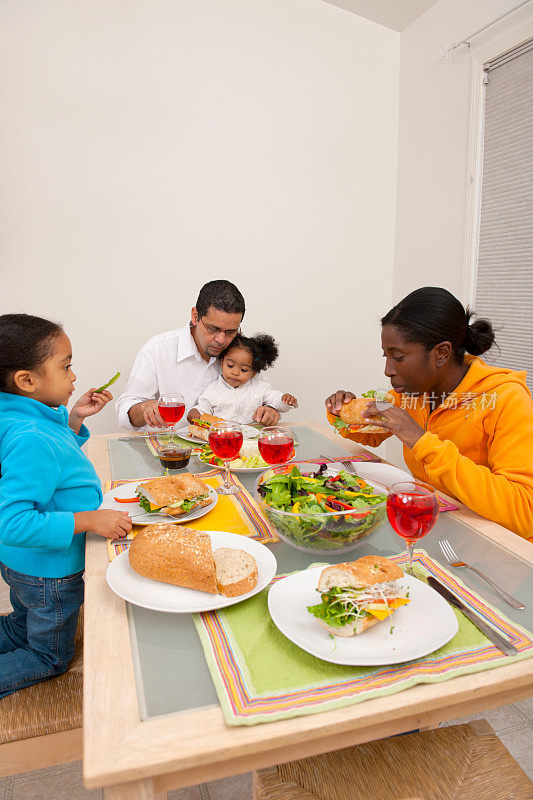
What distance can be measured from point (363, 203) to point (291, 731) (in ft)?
12.0

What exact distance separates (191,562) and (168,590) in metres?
0.07

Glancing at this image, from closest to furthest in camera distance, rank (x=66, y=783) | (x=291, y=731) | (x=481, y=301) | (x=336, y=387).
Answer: (x=291, y=731)
(x=66, y=783)
(x=481, y=301)
(x=336, y=387)

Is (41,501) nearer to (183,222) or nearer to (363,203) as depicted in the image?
(183,222)

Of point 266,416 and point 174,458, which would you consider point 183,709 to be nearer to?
point 174,458

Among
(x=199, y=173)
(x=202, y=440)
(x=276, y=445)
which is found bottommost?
(x=202, y=440)

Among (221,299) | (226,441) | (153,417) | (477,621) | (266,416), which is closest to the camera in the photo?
(477,621)

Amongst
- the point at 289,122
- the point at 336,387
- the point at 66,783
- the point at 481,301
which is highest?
the point at 289,122

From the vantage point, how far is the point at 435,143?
3.34 metres

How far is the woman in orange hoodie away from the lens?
1295mm

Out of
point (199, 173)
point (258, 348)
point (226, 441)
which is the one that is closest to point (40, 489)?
point (226, 441)

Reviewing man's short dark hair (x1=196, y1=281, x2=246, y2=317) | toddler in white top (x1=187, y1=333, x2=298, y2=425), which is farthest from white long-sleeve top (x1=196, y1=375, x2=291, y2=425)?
man's short dark hair (x1=196, y1=281, x2=246, y2=317)

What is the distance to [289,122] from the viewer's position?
11.4 feet

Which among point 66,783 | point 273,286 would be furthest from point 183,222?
point 66,783

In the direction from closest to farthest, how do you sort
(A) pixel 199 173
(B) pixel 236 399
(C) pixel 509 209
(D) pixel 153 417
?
(D) pixel 153 417 < (B) pixel 236 399 < (C) pixel 509 209 < (A) pixel 199 173
